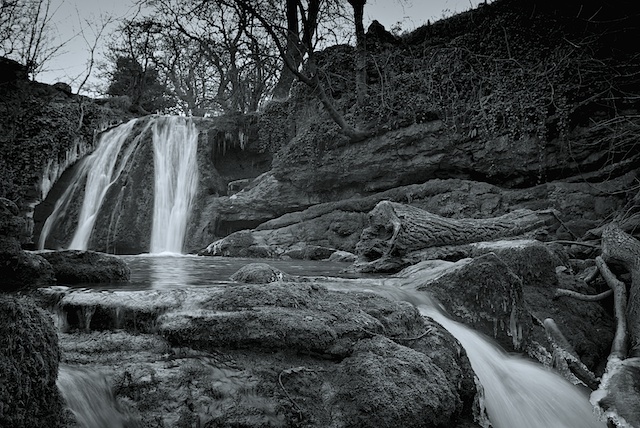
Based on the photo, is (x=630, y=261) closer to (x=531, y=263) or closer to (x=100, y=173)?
(x=531, y=263)

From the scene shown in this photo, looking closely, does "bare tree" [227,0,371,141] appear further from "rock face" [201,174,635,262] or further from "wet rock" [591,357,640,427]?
"wet rock" [591,357,640,427]

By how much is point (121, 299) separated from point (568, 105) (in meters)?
11.4

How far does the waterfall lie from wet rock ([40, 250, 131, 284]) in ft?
35.8

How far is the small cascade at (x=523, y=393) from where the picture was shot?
3.14m

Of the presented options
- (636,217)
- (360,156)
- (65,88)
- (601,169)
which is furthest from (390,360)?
(65,88)

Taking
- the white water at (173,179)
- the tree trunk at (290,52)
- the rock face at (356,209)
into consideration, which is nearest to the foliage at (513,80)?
the rock face at (356,209)

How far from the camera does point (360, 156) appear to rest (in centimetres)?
1439

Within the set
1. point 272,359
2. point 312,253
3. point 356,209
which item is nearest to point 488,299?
point 272,359

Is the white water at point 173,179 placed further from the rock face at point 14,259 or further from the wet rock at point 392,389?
the wet rock at point 392,389

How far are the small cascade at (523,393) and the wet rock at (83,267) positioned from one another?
3.63 m

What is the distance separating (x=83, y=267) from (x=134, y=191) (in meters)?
12.4

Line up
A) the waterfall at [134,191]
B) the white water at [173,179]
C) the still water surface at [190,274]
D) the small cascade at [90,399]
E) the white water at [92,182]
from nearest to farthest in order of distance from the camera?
the small cascade at [90,399] < the still water surface at [190,274] < the white water at [92,182] < the waterfall at [134,191] < the white water at [173,179]

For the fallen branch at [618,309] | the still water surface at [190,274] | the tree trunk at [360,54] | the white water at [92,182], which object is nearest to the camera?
the fallen branch at [618,309]

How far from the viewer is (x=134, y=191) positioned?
53.2 feet
